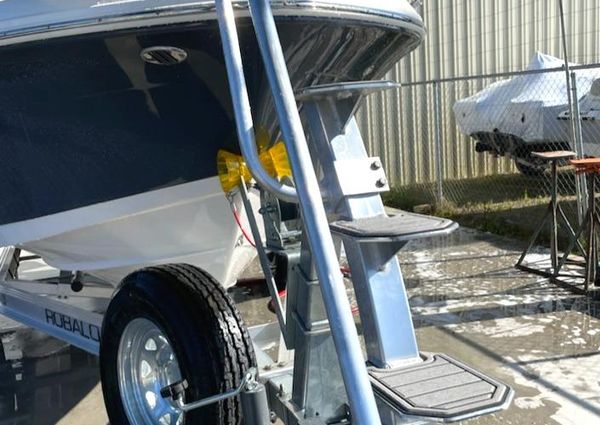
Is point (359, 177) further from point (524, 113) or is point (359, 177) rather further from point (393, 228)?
point (524, 113)

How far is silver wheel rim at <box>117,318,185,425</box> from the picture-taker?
264 centimetres

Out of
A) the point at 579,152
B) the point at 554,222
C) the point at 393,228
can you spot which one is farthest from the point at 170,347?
the point at 579,152

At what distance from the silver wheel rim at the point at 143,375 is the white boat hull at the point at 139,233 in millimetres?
601

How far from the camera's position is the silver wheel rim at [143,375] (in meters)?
2.64

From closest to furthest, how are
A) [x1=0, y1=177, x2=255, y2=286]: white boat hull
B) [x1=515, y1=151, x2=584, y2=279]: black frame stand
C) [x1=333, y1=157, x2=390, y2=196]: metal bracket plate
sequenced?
[x1=333, y1=157, x2=390, y2=196]: metal bracket plate → [x1=0, y1=177, x2=255, y2=286]: white boat hull → [x1=515, y1=151, x2=584, y2=279]: black frame stand

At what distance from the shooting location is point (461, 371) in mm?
1844

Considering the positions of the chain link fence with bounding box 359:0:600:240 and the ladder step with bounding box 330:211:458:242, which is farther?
the chain link fence with bounding box 359:0:600:240

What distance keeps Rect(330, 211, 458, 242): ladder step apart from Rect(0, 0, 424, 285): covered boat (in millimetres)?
1020

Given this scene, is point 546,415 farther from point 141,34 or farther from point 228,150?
point 141,34

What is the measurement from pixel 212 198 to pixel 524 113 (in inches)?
261

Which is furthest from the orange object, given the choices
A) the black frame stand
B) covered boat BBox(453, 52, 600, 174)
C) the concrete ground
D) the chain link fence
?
the chain link fence

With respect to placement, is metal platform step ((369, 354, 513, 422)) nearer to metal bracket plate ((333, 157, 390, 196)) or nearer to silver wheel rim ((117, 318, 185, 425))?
metal bracket plate ((333, 157, 390, 196))

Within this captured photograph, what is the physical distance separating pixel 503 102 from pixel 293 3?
24.0 feet

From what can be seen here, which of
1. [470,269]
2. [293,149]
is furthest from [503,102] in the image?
[293,149]
